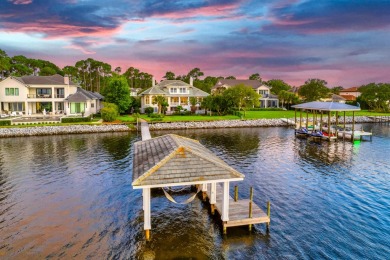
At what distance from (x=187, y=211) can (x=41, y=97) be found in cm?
5489

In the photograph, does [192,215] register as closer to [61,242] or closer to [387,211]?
[61,242]

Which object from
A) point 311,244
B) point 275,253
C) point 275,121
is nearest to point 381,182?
point 311,244

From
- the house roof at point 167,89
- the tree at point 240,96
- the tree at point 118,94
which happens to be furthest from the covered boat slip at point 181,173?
the house roof at point 167,89

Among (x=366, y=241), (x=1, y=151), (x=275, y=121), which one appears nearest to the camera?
(x=366, y=241)

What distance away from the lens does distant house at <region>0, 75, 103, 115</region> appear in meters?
59.1

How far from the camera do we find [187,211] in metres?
18.6

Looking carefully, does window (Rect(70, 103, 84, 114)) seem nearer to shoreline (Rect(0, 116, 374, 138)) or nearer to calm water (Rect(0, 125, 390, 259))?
shoreline (Rect(0, 116, 374, 138))

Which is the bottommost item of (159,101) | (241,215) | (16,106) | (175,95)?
(241,215)

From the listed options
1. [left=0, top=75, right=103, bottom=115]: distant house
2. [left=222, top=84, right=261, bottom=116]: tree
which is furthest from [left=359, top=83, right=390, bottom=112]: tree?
[left=0, top=75, right=103, bottom=115]: distant house

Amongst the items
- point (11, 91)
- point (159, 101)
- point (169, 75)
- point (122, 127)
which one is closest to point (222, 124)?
point (159, 101)

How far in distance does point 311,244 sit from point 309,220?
2.86 metres

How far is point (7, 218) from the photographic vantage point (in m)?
→ 17.5

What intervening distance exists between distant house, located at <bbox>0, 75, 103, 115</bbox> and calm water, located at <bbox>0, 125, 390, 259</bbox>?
26.8 m

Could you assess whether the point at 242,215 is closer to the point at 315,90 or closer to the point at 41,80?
the point at 41,80
